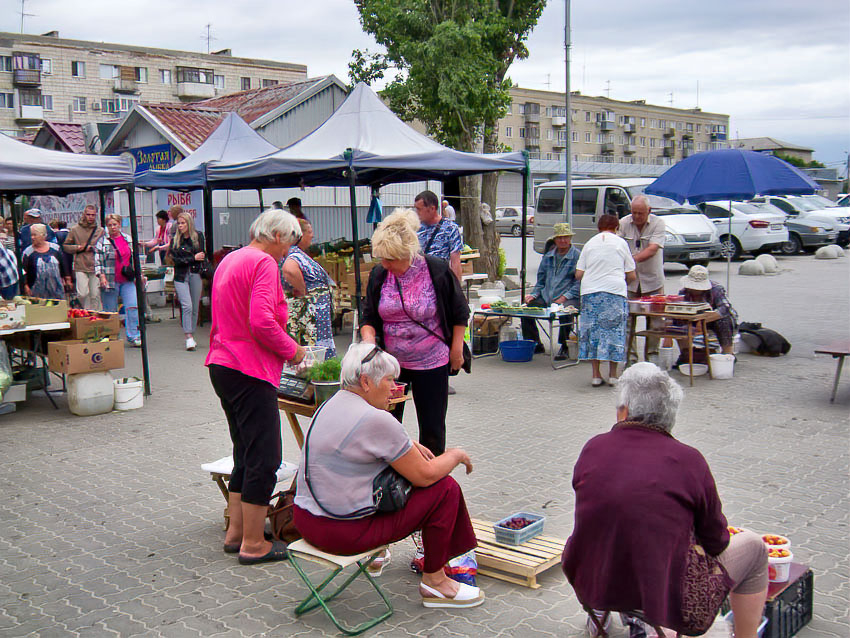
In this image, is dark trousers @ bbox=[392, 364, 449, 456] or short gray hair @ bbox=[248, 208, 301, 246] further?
dark trousers @ bbox=[392, 364, 449, 456]

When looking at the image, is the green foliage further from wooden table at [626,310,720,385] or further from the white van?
the white van

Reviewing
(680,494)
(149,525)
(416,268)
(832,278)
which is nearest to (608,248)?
(416,268)

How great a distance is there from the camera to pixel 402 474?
3686 mm

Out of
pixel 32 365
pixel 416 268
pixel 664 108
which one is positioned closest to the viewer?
pixel 416 268

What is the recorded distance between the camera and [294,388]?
4.79m

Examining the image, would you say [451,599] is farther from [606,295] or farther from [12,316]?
[12,316]

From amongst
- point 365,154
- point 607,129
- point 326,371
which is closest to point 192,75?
point 607,129

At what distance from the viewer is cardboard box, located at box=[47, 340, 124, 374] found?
7766mm

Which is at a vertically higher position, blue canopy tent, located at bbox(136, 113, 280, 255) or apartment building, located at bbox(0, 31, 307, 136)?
apartment building, located at bbox(0, 31, 307, 136)

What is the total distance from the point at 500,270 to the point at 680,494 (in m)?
15.9

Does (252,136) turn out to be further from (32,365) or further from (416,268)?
(416,268)

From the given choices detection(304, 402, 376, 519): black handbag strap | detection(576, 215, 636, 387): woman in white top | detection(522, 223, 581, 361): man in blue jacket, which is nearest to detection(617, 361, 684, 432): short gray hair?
detection(304, 402, 376, 519): black handbag strap

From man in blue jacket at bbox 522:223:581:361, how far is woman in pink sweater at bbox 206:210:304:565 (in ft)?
19.4

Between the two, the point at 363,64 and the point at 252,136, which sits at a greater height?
the point at 363,64
